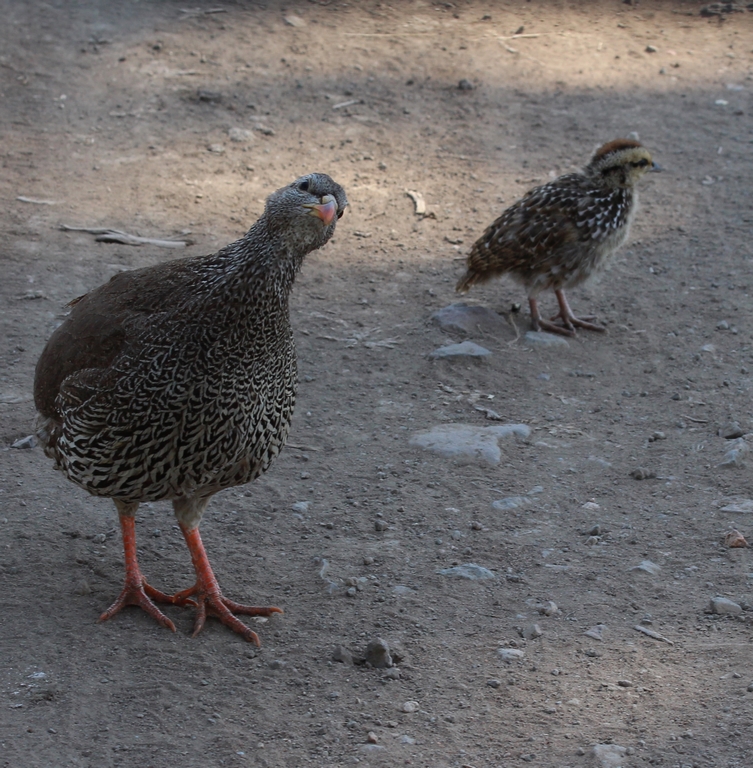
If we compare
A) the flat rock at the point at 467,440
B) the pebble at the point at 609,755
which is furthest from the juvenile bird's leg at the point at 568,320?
the pebble at the point at 609,755

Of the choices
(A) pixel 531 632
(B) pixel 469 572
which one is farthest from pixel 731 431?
(A) pixel 531 632

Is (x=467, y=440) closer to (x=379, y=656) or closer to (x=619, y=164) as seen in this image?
(x=379, y=656)

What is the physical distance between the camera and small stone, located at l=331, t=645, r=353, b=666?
382 cm

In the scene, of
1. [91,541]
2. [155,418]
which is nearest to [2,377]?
[91,541]

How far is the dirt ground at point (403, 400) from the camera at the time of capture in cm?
356

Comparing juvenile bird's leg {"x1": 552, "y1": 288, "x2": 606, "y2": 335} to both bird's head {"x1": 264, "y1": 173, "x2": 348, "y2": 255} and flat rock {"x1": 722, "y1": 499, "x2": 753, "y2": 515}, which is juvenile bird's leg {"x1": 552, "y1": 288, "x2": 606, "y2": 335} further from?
bird's head {"x1": 264, "y1": 173, "x2": 348, "y2": 255}

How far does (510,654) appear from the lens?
3.87m

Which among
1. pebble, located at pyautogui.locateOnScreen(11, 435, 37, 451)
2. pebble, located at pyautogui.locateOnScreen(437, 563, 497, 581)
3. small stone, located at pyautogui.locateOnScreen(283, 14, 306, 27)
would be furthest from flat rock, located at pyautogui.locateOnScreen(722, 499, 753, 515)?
small stone, located at pyautogui.locateOnScreen(283, 14, 306, 27)

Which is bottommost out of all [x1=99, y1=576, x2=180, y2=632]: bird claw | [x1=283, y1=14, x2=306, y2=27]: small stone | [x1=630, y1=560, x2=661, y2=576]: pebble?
[x1=99, y1=576, x2=180, y2=632]: bird claw

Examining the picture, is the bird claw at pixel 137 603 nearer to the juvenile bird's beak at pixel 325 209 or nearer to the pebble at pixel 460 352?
the juvenile bird's beak at pixel 325 209

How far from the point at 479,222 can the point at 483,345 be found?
1808 millimetres

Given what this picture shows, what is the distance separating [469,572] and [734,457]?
5.59 ft

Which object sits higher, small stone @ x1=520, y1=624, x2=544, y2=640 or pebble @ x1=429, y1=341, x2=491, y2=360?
pebble @ x1=429, y1=341, x2=491, y2=360

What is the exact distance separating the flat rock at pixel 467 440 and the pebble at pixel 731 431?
1043 millimetres
